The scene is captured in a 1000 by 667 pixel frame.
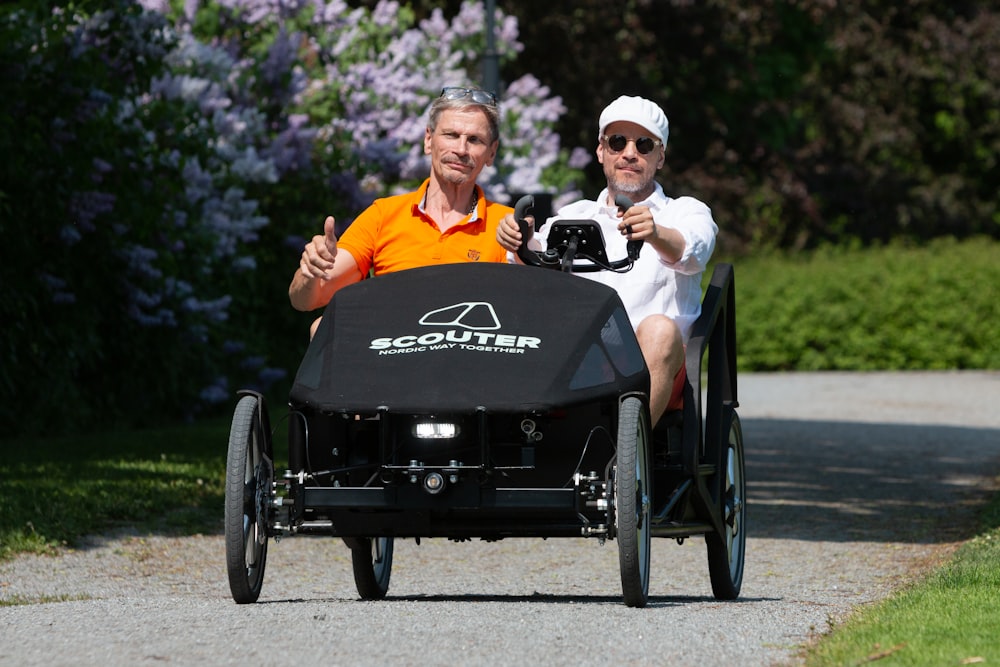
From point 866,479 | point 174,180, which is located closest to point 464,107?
point 866,479

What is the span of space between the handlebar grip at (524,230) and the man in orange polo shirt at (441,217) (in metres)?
0.23

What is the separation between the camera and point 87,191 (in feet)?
48.0

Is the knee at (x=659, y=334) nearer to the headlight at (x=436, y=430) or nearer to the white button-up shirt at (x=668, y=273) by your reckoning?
the white button-up shirt at (x=668, y=273)

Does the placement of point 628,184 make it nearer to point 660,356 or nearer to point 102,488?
point 660,356

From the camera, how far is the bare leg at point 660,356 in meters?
6.62

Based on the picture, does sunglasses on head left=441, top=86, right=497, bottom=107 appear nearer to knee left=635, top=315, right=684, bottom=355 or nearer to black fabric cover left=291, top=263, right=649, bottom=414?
black fabric cover left=291, top=263, right=649, bottom=414

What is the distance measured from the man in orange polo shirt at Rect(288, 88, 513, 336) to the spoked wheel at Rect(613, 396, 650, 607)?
115 centimetres

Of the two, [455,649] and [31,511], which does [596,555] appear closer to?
[31,511]

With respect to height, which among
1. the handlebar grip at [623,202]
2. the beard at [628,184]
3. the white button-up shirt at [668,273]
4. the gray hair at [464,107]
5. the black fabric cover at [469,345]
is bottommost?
the black fabric cover at [469,345]

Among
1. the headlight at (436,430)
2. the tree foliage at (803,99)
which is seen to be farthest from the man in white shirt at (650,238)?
the tree foliage at (803,99)

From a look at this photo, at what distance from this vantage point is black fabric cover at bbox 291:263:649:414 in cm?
602

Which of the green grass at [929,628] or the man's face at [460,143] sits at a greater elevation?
the man's face at [460,143]

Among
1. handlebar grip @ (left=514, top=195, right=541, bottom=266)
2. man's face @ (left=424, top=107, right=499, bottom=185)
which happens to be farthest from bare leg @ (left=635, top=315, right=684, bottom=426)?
man's face @ (left=424, top=107, right=499, bottom=185)

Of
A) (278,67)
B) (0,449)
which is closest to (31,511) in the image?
(0,449)
